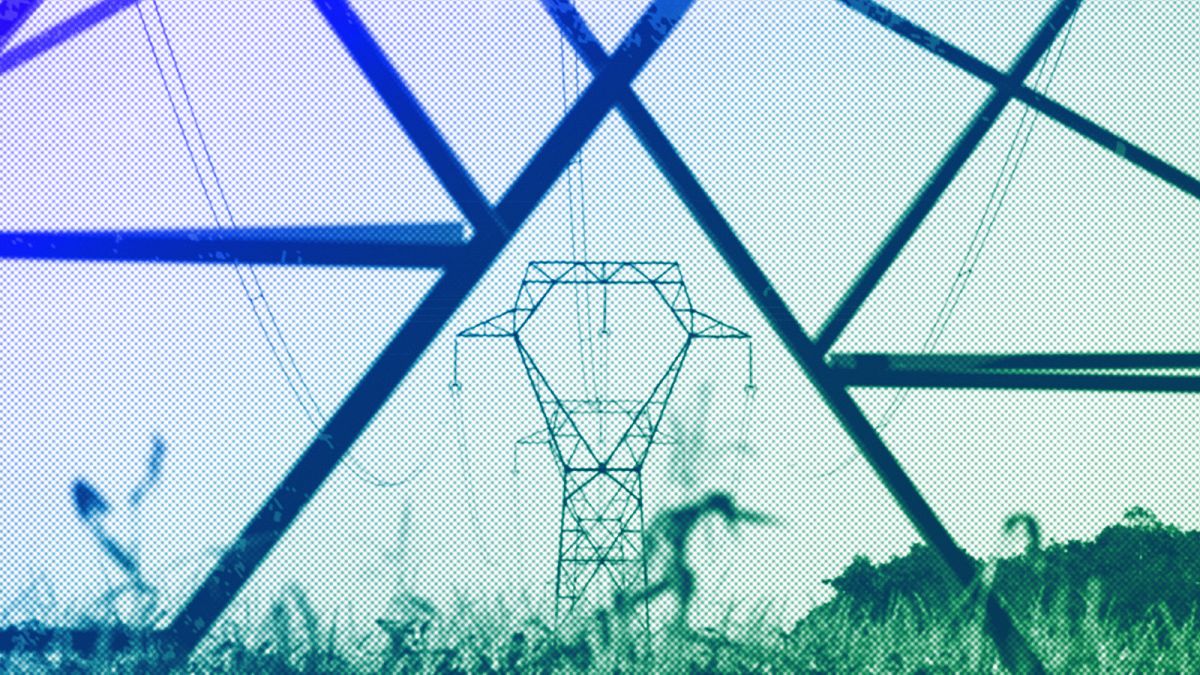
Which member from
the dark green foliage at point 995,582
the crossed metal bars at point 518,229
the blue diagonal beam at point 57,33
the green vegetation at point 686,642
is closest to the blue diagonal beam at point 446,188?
the crossed metal bars at point 518,229

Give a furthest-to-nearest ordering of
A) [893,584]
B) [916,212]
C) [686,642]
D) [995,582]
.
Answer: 1. [916,212]
2. [995,582]
3. [893,584]
4. [686,642]

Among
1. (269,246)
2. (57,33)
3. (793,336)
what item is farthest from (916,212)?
(57,33)

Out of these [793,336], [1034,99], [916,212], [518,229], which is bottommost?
[518,229]

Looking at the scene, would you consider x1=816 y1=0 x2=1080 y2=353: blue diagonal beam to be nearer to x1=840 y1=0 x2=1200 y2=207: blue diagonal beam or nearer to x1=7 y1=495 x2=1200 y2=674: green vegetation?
x1=840 y1=0 x2=1200 y2=207: blue diagonal beam

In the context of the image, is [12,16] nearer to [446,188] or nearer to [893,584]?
[446,188]

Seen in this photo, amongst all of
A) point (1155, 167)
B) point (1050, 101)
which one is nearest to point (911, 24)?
point (1050, 101)

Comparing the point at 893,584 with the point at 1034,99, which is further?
the point at 1034,99

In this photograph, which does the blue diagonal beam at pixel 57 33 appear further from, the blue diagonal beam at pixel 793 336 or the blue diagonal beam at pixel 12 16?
the blue diagonal beam at pixel 793 336

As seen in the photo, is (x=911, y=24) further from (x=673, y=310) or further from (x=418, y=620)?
(x=418, y=620)
